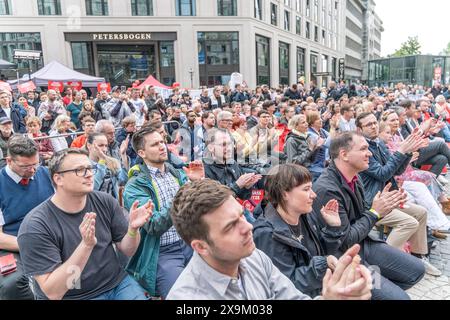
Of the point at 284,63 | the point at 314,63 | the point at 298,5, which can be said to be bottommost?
the point at 284,63

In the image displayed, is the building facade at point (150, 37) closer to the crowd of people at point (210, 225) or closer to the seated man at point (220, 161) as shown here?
the seated man at point (220, 161)

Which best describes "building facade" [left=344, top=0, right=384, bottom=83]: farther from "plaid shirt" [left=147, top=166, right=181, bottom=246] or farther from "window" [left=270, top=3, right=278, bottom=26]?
"plaid shirt" [left=147, top=166, right=181, bottom=246]

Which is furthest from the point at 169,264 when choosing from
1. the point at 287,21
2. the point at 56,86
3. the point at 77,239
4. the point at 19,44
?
the point at 287,21

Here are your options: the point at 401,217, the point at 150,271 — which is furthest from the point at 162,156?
the point at 401,217

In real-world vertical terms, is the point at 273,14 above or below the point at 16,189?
above

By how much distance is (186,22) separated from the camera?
99.2 feet

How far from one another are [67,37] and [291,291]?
3203 centimetres

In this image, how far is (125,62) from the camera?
104 feet

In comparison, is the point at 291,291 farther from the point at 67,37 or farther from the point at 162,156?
the point at 67,37

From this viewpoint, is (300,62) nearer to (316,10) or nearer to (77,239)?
(316,10)

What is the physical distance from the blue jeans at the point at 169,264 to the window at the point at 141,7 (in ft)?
99.4

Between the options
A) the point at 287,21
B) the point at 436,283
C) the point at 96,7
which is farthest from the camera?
the point at 287,21

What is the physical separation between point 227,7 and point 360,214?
100ft

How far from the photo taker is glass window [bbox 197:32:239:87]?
102 feet
